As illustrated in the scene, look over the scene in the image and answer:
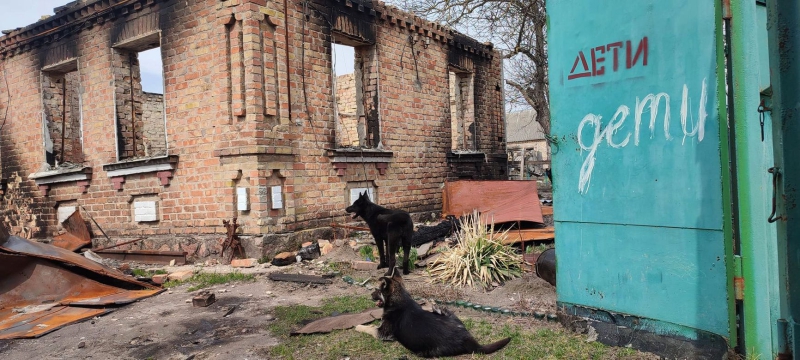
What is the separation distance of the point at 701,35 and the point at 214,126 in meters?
6.55

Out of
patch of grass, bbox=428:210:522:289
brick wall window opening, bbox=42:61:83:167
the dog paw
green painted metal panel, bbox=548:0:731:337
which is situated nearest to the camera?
green painted metal panel, bbox=548:0:731:337

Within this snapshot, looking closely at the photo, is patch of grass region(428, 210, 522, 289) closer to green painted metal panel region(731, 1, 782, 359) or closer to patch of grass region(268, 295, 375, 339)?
patch of grass region(268, 295, 375, 339)

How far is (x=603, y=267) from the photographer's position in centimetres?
363

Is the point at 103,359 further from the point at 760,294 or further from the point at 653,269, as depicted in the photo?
the point at 760,294

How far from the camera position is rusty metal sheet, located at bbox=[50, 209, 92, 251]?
9.27 meters

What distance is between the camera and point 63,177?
9.68m

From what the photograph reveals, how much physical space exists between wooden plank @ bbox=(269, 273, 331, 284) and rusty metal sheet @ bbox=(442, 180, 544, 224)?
2.96 metres

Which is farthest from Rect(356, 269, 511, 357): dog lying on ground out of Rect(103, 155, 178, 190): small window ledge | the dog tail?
Rect(103, 155, 178, 190): small window ledge

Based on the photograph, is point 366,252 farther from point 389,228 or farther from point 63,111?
point 63,111

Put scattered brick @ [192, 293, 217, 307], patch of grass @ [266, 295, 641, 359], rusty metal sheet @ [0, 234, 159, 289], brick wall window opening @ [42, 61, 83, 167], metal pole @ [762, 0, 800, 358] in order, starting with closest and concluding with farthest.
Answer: metal pole @ [762, 0, 800, 358], patch of grass @ [266, 295, 641, 359], scattered brick @ [192, 293, 217, 307], rusty metal sheet @ [0, 234, 159, 289], brick wall window opening @ [42, 61, 83, 167]

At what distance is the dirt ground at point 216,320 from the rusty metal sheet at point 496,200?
227 cm

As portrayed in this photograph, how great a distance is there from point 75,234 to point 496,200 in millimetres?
8038

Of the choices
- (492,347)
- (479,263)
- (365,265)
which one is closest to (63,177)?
(365,265)

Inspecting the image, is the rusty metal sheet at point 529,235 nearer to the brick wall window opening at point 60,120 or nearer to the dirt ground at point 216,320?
the dirt ground at point 216,320
